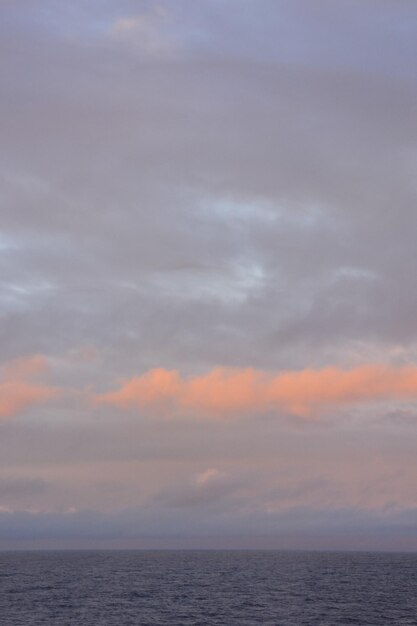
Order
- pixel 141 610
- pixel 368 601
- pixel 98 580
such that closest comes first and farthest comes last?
pixel 141 610, pixel 368 601, pixel 98 580

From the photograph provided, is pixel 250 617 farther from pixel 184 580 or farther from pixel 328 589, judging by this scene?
pixel 184 580

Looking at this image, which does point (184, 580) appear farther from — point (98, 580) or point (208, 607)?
point (208, 607)

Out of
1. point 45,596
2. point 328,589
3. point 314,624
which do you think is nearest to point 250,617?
point 314,624

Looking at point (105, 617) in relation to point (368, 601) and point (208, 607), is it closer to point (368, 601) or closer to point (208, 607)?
point (208, 607)

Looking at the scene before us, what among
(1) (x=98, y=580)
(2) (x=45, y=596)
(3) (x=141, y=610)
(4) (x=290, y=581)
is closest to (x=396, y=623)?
(3) (x=141, y=610)

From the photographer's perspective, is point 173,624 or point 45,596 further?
point 45,596

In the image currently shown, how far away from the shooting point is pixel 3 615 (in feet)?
331

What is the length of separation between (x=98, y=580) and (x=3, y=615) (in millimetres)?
75284

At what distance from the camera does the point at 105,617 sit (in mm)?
99125

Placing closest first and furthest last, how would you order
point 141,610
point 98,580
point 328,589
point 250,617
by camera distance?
1. point 250,617
2. point 141,610
3. point 328,589
4. point 98,580

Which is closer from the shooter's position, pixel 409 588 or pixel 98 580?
pixel 409 588

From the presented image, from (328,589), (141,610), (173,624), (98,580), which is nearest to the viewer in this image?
(173,624)

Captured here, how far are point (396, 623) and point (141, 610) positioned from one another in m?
36.0

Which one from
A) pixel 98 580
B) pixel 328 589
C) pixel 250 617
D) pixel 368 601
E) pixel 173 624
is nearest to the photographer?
pixel 173 624
